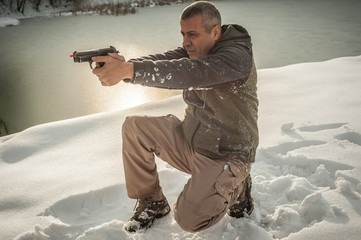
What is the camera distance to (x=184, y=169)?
1600mm

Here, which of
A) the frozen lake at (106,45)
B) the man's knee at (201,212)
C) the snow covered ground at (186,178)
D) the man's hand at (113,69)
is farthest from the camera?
the frozen lake at (106,45)

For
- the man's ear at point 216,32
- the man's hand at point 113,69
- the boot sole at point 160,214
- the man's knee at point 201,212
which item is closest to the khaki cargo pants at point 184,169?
the man's knee at point 201,212

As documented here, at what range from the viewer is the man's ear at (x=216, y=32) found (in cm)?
137

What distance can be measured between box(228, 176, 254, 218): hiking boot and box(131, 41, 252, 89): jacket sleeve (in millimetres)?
618

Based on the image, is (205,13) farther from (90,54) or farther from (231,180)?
(231,180)

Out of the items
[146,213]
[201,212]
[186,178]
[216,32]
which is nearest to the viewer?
[201,212]

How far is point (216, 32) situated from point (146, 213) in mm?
1013

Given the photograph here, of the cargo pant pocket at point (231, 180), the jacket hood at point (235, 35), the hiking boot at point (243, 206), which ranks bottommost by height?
the hiking boot at point (243, 206)

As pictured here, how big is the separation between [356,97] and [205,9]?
6.91 ft

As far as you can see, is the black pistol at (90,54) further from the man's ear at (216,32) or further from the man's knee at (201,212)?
the man's knee at (201,212)

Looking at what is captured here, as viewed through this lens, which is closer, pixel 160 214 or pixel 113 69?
pixel 113 69

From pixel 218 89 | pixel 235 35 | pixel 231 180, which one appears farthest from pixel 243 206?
pixel 235 35

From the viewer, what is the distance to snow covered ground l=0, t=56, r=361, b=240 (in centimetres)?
144

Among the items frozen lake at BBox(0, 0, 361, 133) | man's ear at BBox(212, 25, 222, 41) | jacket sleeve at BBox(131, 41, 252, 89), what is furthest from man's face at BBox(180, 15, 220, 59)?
frozen lake at BBox(0, 0, 361, 133)
